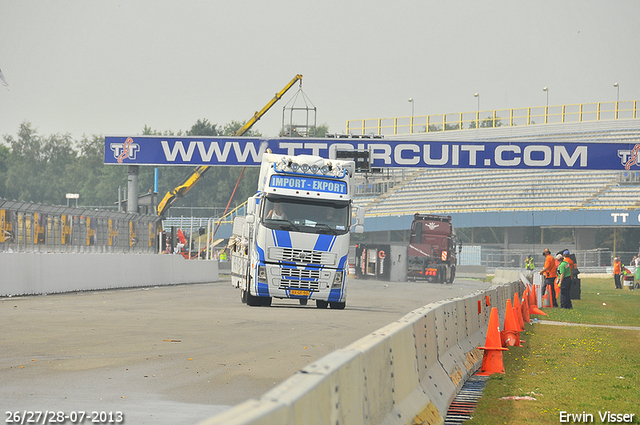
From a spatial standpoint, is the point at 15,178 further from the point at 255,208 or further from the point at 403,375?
the point at 403,375

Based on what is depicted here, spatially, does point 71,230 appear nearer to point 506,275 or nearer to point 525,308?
point 525,308

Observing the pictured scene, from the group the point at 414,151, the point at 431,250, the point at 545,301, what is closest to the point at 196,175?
the point at 431,250

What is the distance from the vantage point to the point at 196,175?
170 ft

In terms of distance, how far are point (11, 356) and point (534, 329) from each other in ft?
37.5

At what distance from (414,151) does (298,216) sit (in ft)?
66.0

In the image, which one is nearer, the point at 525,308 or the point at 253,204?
the point at 525,308

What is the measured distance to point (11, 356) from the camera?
10758 mm

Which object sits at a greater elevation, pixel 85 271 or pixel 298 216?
pixel 298 216

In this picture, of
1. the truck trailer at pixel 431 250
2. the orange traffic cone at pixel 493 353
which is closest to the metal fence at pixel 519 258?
the truck trailer at pixel 431 250

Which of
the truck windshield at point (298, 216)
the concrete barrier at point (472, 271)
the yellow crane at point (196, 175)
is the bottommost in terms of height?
the concrete barrier at point (472, 271)

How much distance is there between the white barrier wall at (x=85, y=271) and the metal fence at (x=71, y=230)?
0.92ft

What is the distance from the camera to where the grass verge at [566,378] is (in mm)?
8336

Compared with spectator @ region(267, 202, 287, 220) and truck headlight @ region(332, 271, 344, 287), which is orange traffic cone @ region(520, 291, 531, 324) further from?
spectator @ region(267, 202, 287, 220)

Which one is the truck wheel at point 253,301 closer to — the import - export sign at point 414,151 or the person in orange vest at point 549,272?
the person in orange vest at point 549,272
